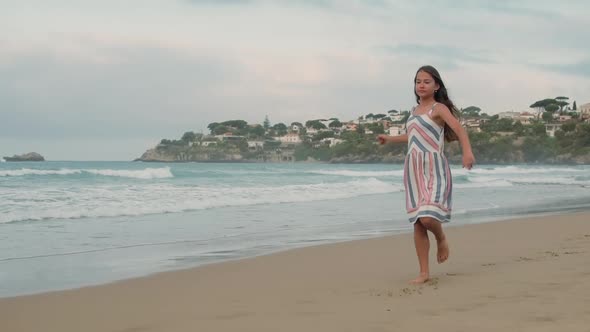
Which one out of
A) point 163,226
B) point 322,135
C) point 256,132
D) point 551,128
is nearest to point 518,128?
point 551,128

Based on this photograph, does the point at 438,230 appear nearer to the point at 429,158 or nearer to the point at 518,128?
the point at 429,158

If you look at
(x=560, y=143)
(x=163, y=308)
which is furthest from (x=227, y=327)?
(x=560, y=143)

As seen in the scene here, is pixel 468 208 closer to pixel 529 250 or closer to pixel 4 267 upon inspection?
pixel 529 250

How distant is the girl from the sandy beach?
0.40m

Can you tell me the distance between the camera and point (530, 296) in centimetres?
422

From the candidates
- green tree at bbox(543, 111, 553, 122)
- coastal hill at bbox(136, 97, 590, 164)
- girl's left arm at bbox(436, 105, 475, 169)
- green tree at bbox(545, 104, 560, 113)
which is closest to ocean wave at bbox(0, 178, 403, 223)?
girl's left arm at bbox(436, 105, 475, 169)

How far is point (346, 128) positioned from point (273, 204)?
13115cm

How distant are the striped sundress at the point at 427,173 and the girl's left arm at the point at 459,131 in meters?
0.08

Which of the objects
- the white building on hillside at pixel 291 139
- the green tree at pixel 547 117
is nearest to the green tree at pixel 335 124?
the white building on hillside at pixel 291 139

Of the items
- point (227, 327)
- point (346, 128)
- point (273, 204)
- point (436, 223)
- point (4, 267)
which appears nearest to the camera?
point (227, 327)

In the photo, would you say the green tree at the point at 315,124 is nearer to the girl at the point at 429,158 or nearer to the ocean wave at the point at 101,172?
the ocean wave at the point at 101,172

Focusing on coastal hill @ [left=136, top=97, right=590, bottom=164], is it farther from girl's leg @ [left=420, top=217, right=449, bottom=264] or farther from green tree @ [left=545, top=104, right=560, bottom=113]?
girl's leg @ [left=420, top=217, right=449, bottom=264]

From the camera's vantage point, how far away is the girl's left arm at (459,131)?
475 cm

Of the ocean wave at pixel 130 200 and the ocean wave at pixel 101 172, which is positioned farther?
the ocean wave at pixel 101 172
